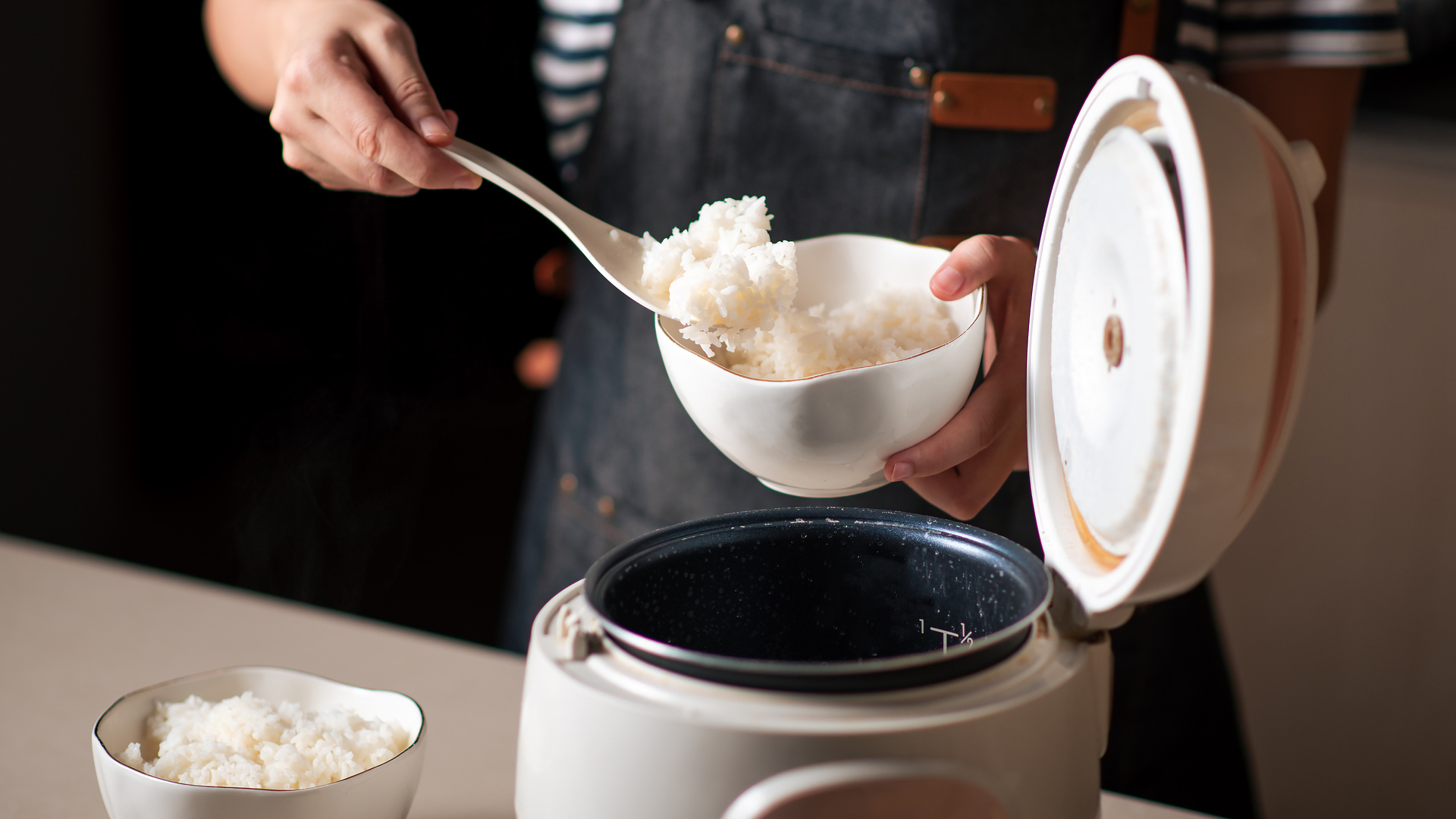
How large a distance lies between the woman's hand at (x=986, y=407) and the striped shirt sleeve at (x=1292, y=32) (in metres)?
0.51

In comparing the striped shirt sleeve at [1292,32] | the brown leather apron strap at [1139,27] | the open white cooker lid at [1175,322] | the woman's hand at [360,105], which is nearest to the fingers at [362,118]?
the woman's hand at [360,105]

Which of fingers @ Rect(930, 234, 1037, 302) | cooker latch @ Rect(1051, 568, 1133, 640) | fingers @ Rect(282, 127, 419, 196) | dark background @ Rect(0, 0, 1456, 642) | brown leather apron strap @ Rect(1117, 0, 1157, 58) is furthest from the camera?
dark background @ Rect(0, 0, 1456, 642)

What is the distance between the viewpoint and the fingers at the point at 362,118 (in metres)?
0.86

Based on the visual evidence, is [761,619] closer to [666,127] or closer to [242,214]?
[666,127]

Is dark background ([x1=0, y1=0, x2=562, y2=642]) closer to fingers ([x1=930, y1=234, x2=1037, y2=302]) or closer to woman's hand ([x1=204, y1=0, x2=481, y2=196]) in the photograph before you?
woman's hand ([x1=204, y1=0, x2=481, y2=196])

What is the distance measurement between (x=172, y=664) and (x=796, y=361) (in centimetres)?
70

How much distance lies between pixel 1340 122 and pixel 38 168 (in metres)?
2.61

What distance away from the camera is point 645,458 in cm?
133

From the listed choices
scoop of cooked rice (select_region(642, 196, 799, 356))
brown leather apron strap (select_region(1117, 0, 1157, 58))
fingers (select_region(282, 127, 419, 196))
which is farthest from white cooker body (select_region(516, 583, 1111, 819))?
brown leather apron strap (select_region(1117, 0, 1157, 58))

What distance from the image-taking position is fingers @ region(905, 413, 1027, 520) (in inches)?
34.3

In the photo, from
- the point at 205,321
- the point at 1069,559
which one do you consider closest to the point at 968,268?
the point at 1069,559

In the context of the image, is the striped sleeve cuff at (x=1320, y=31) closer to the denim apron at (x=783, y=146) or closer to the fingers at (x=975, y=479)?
the denim apron at (x=783, y=146)

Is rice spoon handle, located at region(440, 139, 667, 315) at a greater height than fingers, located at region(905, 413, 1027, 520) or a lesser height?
greater

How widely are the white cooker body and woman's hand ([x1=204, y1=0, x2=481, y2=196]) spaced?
0.45 metres
